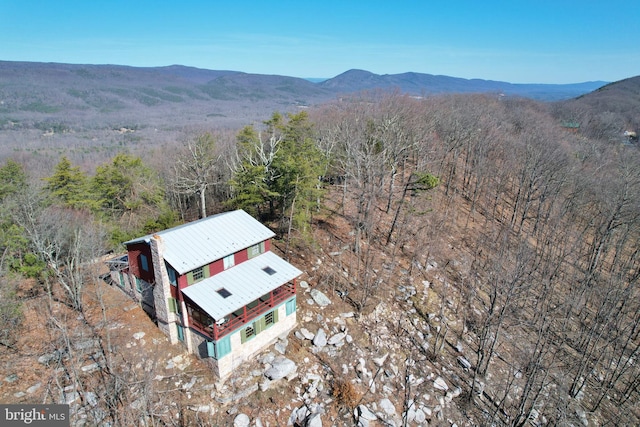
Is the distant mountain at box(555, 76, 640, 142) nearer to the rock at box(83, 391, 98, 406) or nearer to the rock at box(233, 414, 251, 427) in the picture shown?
the rock at box(233, 414, 251, 427)

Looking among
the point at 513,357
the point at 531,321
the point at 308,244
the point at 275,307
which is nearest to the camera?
the point at 275,307

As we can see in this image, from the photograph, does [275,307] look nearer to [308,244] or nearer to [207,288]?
[207,288]

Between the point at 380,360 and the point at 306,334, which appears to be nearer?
the point at 380,360

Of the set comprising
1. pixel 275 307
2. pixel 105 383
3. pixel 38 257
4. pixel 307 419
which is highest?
pixel 38 257

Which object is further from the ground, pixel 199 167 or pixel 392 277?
pixel 199 167

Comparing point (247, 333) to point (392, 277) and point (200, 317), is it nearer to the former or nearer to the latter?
point (200, 317)

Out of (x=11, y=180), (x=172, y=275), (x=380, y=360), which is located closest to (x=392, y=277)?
(x=380, y=360)

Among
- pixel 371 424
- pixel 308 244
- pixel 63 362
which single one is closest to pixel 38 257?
pixel 63 362
